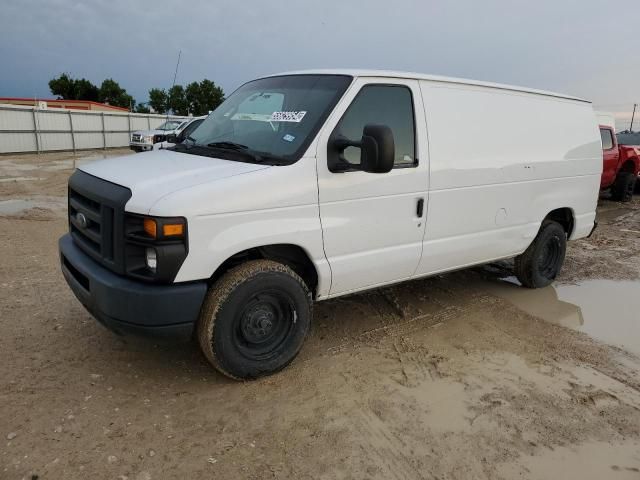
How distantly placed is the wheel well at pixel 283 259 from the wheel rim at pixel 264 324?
0.28m

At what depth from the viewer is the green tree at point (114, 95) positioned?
55.8 m

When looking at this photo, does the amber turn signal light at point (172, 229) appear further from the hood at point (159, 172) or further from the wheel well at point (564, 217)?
the wheel well at point (564, 217)

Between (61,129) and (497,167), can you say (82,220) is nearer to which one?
(497,167)

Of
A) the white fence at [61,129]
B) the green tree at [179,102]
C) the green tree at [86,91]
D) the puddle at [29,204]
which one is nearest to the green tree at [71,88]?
the green tree at [86,91]

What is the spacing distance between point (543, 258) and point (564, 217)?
540mm

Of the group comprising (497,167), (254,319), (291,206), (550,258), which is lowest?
(550,258)

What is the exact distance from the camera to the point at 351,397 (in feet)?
10.9

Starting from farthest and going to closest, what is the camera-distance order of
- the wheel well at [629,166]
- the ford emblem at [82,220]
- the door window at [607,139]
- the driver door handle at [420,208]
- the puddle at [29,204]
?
the wheel well at [629,166], the door window at [607,139], the puddle at [29,204], the driver door handle at [420,208], the ford emblem at [82,220]

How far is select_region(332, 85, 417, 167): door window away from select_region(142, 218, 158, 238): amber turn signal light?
4.46 feet

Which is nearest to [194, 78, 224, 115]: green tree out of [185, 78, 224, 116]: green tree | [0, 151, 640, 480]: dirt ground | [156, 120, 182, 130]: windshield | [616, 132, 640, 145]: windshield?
[185, 78, 224, 116]: green tree

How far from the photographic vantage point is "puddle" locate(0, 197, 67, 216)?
877cm

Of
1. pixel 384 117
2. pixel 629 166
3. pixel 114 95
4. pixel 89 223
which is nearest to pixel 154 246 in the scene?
pixel 89 223

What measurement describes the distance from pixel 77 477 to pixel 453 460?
6.44 feet

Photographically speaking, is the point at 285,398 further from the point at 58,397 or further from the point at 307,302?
the point at 58,397
